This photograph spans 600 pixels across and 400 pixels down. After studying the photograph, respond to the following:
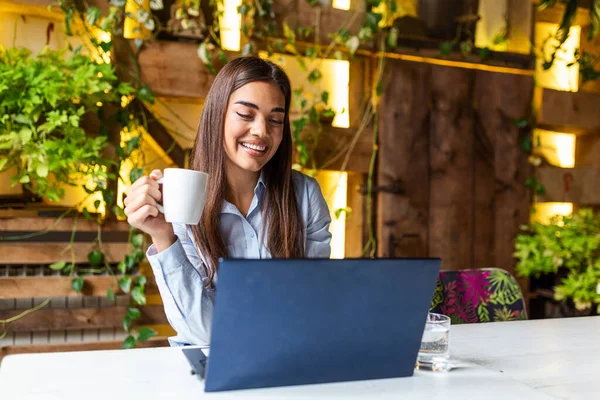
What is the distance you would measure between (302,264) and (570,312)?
9.32ft

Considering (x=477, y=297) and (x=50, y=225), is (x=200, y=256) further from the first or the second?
(x=50, y=225)

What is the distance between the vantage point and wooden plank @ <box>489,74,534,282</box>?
3379 mm

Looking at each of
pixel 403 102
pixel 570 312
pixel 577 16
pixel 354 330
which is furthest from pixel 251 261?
pixel 577 16

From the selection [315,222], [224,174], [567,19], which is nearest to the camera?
[224,174]

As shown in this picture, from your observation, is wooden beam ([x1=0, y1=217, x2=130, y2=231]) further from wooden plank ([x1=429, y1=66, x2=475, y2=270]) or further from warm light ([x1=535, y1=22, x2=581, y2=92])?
warm light ([x1=535, y1=22, x2=581, y2=92])

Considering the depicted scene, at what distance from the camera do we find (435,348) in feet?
3.69

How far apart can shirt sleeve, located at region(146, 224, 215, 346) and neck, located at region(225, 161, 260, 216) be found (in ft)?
1.30

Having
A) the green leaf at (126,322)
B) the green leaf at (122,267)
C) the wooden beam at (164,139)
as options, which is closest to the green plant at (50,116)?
the wooden beam at (164,139)

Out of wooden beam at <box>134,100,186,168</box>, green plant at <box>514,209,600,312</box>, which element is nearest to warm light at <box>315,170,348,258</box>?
wooden beam at <box>134,100,186,168</box>

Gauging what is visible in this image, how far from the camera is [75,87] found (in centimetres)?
232

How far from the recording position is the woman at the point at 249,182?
1.60 metres

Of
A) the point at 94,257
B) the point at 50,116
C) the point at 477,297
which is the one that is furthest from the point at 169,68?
the point at 477,297

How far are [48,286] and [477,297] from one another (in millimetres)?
1620

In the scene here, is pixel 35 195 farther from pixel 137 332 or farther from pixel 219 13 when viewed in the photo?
pixel 219 13
